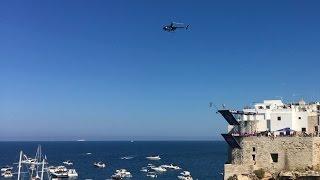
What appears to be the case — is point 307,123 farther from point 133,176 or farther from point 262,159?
point 133,176

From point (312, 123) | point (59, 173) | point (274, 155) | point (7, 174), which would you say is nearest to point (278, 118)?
point (312, 123)

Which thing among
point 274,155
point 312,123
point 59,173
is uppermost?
point 312,123

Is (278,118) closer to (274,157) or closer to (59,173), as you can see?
(274,157)

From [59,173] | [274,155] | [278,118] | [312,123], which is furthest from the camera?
[59,173]

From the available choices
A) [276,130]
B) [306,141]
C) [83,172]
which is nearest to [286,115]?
[276,130]

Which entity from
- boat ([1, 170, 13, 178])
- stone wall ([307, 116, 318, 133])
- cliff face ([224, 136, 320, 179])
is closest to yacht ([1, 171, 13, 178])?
boat ([1, 170, 13, 178])

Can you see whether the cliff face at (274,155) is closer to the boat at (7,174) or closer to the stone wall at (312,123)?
the stone wall at (312,123)

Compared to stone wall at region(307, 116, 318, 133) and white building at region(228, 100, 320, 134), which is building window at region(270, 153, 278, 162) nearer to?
white building at region(228, 100, 320, 134)
